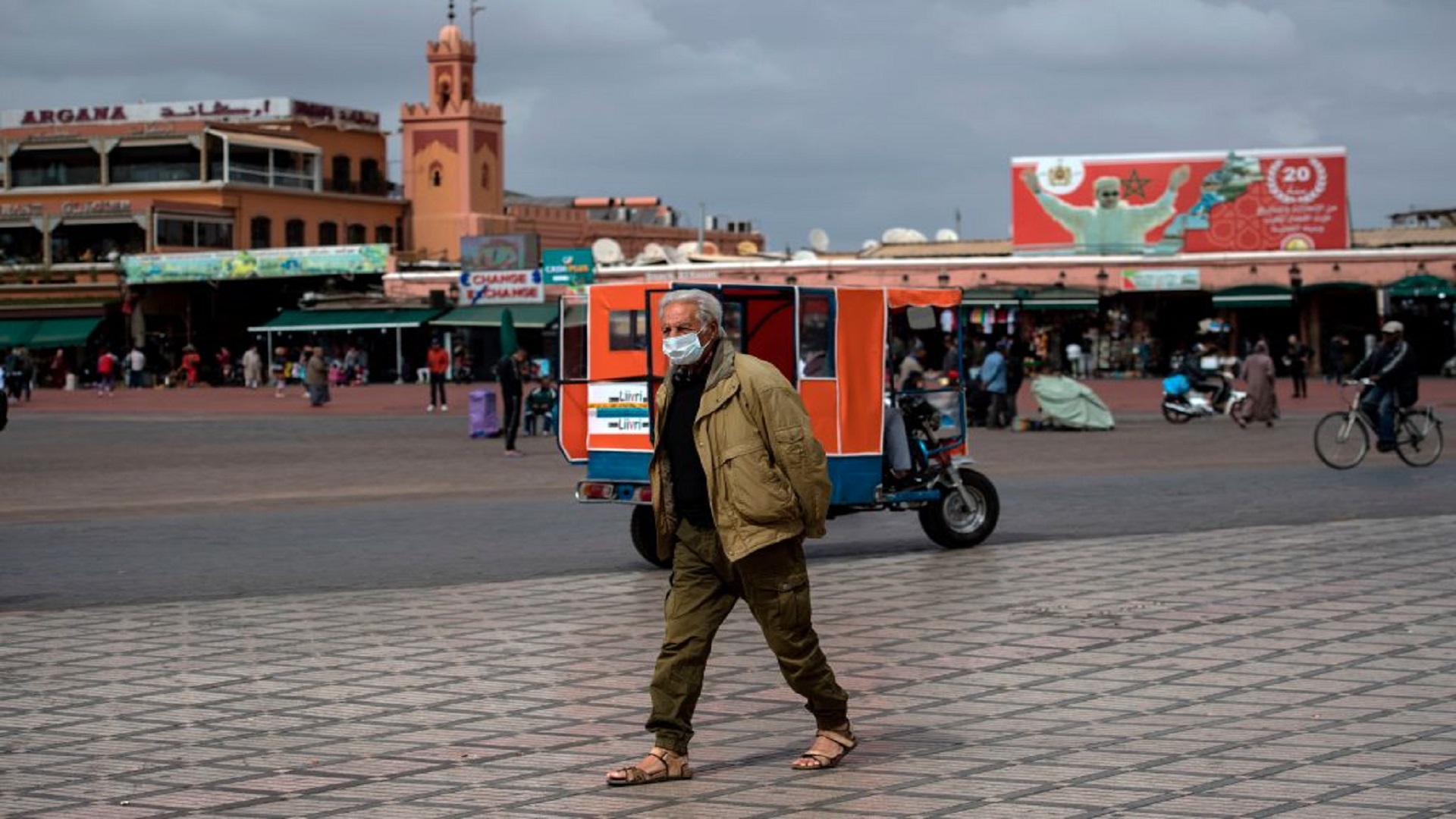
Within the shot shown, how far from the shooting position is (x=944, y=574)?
1177cm

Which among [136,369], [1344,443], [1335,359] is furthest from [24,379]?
[1344,443]

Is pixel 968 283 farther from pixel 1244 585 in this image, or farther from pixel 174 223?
pixel 1244 585

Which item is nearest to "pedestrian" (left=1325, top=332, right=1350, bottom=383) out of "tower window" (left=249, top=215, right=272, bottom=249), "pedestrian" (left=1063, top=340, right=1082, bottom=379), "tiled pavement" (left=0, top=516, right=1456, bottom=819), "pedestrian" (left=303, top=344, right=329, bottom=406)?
"pedestrian" (left=1063, top=340, right=1082, bottom=379)

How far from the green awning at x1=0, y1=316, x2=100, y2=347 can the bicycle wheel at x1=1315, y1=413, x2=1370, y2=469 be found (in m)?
52.6

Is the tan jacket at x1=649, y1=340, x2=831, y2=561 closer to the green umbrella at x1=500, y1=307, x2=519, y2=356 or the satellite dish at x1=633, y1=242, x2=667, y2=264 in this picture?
the green umbrella at x1=500, y1=307, x2=519, y2=356

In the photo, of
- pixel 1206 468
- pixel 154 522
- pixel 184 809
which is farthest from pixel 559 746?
pixel 1206 468

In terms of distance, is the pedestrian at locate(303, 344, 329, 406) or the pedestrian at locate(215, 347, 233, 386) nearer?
the pedestrian at locate(303, 344, 329, 406)

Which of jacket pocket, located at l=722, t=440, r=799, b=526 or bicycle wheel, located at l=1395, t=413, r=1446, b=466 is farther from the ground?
jacket pocket, located at l=722, t=440, r=799, b=526

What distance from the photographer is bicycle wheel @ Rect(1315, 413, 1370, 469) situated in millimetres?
20234

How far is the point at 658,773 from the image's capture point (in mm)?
6238

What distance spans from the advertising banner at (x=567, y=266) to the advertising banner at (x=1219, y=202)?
1593 centimetres

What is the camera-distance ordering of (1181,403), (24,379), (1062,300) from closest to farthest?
(1181,403) < (24,379) < (1062,300)

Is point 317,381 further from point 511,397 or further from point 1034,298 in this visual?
point 1034,298

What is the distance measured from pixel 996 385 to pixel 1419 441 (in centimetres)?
1208
